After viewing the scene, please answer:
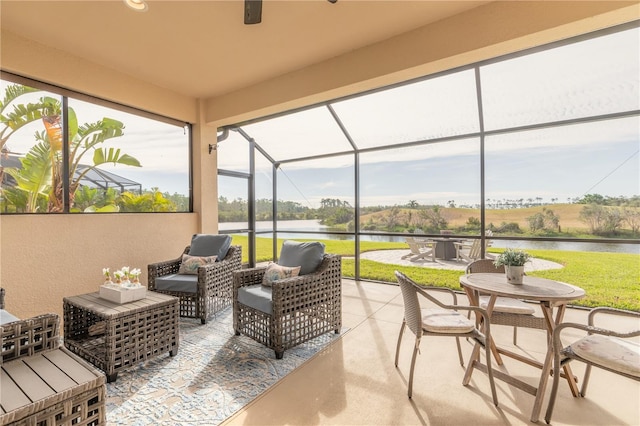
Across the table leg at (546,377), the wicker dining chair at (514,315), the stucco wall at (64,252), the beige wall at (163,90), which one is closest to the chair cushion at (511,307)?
the wicker dining chair at (514,315)

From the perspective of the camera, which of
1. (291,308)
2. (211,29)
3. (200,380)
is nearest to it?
(200,380)

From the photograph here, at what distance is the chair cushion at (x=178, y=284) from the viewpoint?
Result: 3439 mm

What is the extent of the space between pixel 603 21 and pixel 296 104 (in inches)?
127

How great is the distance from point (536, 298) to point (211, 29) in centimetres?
378

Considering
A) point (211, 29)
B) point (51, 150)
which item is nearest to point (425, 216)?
point (211, 29)

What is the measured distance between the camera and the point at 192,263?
3.75 meters

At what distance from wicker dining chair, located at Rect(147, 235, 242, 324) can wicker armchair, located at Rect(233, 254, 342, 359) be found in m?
0.60

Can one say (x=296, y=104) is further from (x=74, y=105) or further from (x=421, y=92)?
(x=74, y=105)

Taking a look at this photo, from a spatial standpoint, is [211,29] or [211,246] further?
[211,246]

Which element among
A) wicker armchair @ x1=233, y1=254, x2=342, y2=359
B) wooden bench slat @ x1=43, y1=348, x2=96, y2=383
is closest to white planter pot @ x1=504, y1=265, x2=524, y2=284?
wicker armchair @ x1=233, y1=254, x2=342, y2=359

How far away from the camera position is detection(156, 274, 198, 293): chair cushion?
3.44m

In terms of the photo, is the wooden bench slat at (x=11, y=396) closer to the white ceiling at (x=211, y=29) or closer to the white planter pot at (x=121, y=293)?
the white planter pot at (x=121, y=293)

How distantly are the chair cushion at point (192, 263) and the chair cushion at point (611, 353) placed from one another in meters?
3.65

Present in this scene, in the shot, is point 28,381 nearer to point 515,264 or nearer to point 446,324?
point 446,324
